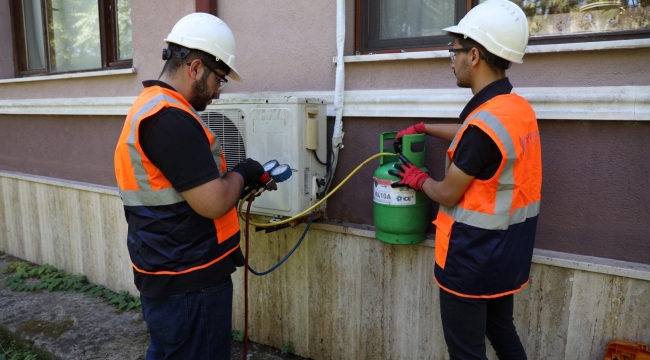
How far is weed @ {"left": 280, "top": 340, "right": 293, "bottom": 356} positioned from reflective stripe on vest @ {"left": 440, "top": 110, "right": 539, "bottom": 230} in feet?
5.99

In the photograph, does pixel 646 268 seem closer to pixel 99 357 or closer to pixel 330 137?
pixel 330 137

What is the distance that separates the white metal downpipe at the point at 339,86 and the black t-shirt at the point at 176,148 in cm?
123

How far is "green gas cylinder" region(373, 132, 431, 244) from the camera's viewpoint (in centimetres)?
241

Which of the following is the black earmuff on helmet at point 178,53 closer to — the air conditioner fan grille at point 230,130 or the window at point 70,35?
the air conditioner fan grille at point 230,130

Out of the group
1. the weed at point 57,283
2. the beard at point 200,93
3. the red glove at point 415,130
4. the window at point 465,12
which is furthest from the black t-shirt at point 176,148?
the weed at point 57,283

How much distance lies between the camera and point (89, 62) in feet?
15.9

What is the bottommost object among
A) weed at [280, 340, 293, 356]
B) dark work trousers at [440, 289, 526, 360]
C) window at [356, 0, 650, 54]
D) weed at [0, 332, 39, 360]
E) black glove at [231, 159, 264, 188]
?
weed at [0, 332, 39, 360]

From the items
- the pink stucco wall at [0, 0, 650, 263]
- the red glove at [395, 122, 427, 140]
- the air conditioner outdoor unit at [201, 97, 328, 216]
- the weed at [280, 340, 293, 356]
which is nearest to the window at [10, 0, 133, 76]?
the pink stucco wall at [0, 0, 650, 263]

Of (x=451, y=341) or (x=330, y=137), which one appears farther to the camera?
(x=330, y=137)

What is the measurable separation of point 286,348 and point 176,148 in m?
2.01

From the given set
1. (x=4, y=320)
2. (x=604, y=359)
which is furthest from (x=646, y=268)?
(x=4, y=320)

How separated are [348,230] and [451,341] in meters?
1.04

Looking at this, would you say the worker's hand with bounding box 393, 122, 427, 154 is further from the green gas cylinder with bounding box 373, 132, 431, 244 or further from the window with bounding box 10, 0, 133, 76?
the window with bounding box 10, 0, 133, 76

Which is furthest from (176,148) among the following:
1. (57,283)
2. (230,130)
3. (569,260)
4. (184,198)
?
(57,283)
